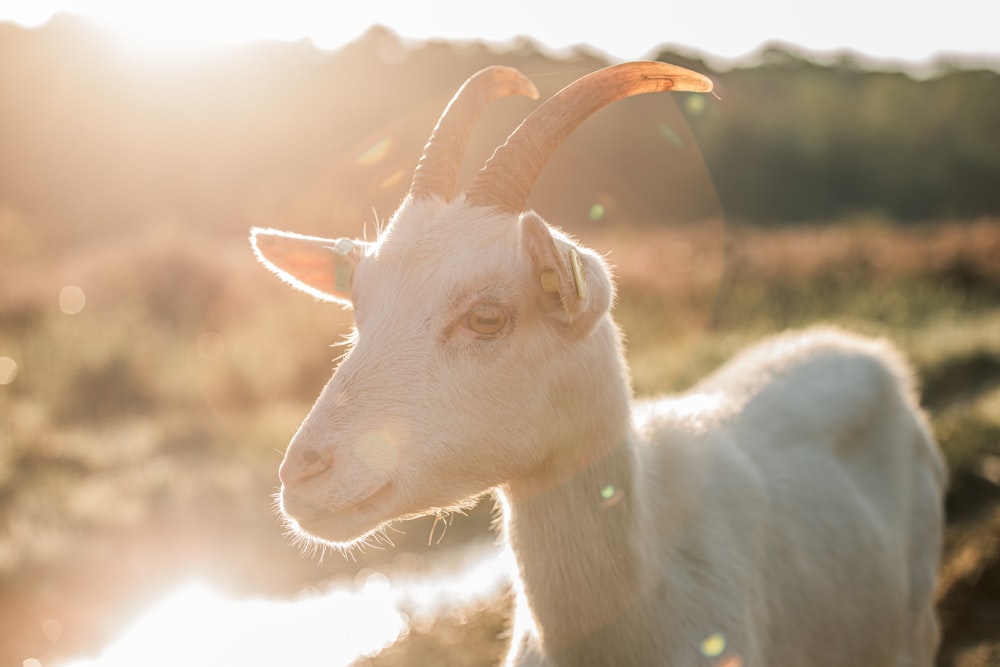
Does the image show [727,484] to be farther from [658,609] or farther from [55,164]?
[55,164]

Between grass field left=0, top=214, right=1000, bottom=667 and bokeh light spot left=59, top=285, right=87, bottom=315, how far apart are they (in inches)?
2.1

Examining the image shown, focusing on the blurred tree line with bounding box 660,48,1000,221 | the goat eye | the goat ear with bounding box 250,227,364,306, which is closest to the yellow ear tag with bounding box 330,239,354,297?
the goat ear with bounding box 250,227,364,306

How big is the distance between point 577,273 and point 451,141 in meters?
1.05

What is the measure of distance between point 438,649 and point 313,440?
10.2 feet

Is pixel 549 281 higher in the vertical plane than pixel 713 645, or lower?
higher

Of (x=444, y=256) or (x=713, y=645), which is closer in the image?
(x=444, y=256)

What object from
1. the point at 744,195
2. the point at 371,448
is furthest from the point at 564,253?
the point at 744,195

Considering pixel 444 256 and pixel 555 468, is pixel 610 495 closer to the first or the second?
pixel 555 468

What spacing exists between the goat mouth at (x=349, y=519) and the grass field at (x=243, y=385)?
7.36ft

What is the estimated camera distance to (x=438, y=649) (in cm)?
522

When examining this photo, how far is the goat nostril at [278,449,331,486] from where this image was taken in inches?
97.7

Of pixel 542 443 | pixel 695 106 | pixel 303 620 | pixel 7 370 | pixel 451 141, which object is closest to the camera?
pixel 542 443

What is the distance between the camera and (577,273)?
2.44 meters

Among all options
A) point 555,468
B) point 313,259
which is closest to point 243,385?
point 313,259
